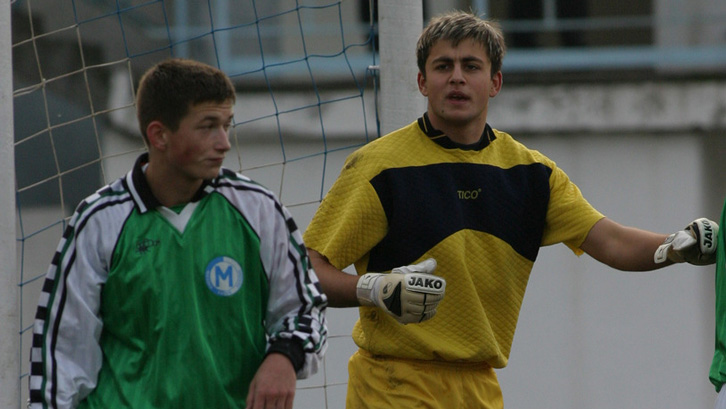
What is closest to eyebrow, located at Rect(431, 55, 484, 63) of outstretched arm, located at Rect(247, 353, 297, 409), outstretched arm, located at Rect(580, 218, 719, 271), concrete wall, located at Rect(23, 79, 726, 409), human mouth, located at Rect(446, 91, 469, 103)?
human mouth, located at Rect(446, 91, 469, 103)

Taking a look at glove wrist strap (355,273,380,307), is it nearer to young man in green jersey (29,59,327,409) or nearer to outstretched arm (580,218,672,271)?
young man in green jersey (29,59,327,409)

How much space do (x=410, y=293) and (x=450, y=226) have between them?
441mm

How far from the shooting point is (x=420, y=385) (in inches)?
147

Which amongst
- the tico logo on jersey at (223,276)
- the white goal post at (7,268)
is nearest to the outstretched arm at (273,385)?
the tico logo on jersey at (223,276)

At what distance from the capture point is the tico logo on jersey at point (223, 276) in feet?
10.0

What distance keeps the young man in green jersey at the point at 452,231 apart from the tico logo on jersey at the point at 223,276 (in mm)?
599

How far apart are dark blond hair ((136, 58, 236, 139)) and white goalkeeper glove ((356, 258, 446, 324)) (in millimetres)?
715

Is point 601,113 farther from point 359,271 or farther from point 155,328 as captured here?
point 155,328

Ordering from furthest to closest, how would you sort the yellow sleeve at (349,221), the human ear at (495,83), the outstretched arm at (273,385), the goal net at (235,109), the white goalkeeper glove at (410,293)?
the goal net at (235,109) < the human ear at (495,83) < the yellow sleeve at (349,221) < the white goalkeeper glove at (410,293) < the outstretched arm at (273,385)

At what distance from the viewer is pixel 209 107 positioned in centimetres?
310

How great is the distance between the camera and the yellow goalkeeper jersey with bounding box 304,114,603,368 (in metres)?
3.74

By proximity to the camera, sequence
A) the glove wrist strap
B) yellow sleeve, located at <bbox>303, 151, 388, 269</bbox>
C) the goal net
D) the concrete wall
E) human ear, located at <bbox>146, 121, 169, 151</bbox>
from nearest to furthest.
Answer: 1. human ear, located at <bbox>146, 121, 169, 151</bbox>
2. the glove wrist strap
3. yellow sleeve, located at <bbox>303, 151, 388, 269</bbox>
4. the goal net
5. the concrete wall

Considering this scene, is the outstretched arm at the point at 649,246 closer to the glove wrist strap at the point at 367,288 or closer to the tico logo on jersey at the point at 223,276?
the glove wrist strap at the point at 367,288

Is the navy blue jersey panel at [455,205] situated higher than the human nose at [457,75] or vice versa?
the human nose at [457,75]
